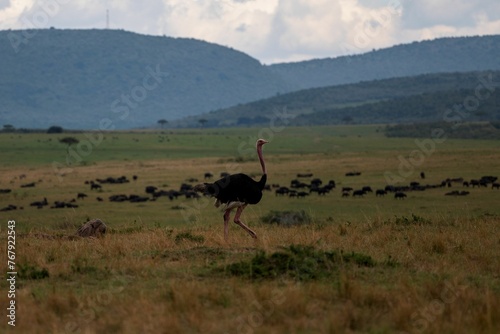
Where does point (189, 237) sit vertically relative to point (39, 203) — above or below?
above

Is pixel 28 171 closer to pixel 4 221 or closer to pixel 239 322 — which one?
pixel 4 221

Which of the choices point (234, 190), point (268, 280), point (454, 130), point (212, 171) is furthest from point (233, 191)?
point (454, 130)

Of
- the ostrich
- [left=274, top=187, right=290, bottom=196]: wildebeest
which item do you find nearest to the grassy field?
the ostrich

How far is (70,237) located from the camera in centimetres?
1428

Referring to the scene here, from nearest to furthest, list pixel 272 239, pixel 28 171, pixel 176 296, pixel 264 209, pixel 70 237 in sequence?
pixel 176 296 → pixel 272 239 → pixel 70 237 → pixel 264 209 → pixel 28 171

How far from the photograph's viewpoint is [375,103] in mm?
152625

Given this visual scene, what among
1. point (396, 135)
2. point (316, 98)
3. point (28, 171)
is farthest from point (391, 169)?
point (316, 98)

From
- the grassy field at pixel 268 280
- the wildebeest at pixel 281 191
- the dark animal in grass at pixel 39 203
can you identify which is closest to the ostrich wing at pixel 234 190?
the grassy field at pixel 268 280

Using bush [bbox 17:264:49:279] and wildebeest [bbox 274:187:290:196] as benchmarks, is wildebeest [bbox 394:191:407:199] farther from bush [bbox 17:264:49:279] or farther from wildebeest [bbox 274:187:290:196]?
bush [bbox 17:264:49:279]

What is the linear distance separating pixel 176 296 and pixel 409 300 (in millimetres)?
2473

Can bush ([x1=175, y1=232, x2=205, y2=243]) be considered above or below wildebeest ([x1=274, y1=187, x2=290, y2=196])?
above

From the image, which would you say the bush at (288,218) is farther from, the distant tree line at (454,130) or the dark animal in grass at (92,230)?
the distant tree line at (454,130)

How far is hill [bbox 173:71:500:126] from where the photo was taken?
132875 millimetres

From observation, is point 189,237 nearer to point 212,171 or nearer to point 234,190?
point 234,190
